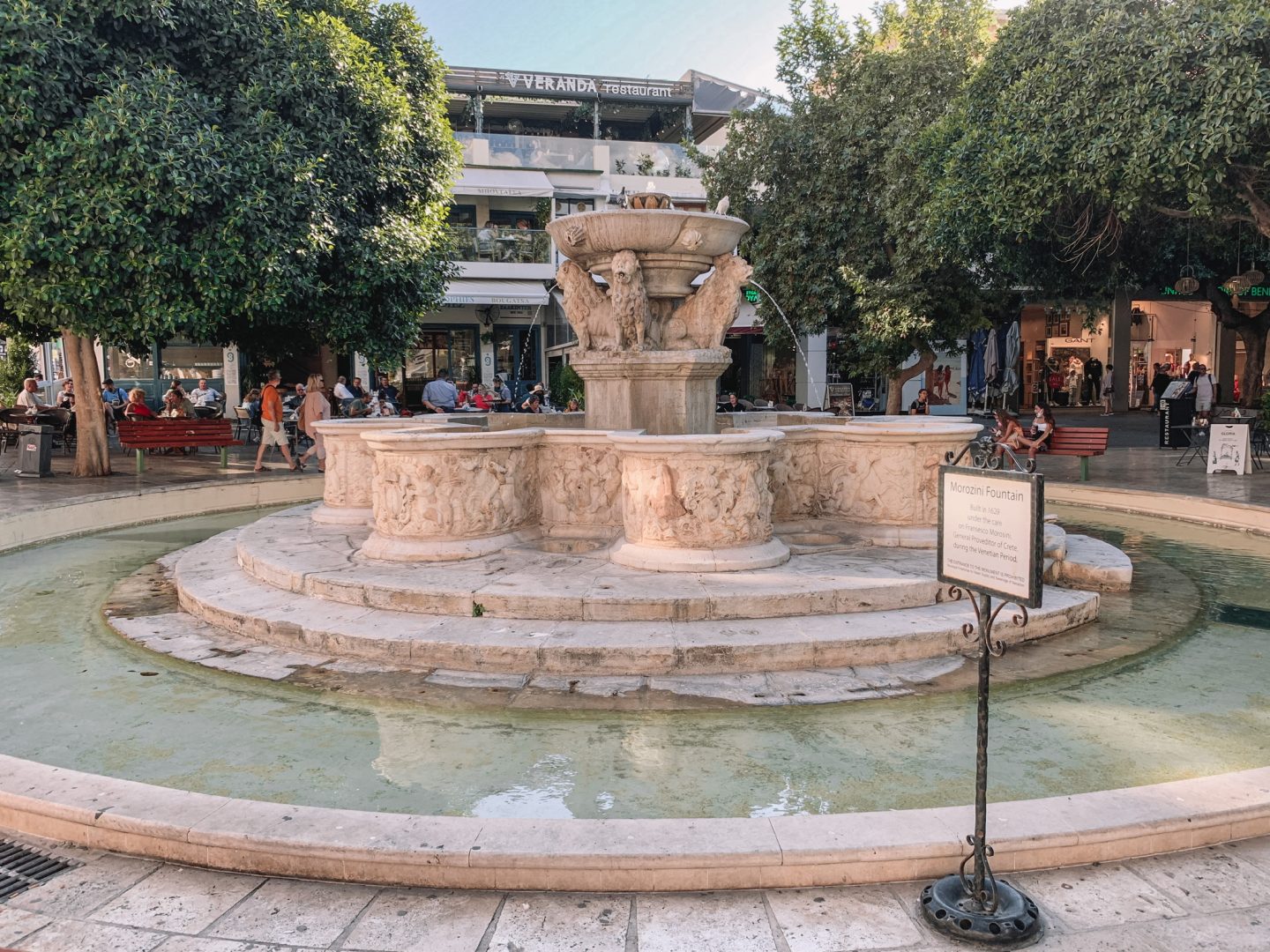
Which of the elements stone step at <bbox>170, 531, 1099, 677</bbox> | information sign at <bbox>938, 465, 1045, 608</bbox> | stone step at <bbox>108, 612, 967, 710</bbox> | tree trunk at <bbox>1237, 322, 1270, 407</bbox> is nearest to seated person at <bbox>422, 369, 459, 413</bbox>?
stone step at <bbox>170, 531, 1099, 677</bbox>

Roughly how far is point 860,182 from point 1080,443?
8.42 meters

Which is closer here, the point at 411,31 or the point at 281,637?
the point at 281,637

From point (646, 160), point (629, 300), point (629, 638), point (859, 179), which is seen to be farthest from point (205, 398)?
point (629, 638)

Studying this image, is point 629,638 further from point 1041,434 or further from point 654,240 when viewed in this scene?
point 1041,434

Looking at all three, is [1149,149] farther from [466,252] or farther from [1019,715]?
[466,252]

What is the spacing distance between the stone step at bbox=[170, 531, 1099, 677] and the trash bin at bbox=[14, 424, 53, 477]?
32.4ft

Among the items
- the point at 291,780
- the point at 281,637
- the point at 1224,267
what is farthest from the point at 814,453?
the point at 1224,267

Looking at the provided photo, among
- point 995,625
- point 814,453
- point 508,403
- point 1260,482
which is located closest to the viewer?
point 995,625

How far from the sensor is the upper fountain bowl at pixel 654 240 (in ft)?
23.8

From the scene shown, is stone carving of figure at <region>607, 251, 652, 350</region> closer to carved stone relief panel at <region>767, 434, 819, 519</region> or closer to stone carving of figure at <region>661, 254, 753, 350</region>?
stone carving of figure at <region>661, 254, 753, 350</region>

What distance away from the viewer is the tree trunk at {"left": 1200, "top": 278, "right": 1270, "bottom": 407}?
1973 centimetres

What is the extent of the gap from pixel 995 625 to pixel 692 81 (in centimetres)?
2943

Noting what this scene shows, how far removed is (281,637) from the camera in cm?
535

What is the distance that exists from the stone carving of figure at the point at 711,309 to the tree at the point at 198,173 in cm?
612
